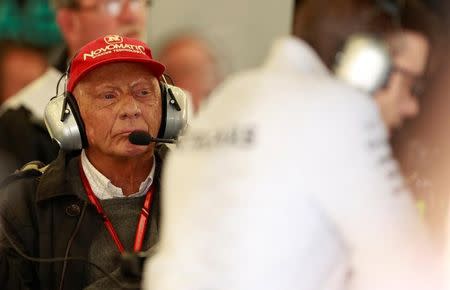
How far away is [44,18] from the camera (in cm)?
315

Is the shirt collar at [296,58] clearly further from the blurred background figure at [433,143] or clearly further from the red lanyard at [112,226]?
the red lanyard at [112,226]

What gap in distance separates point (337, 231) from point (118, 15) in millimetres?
1284

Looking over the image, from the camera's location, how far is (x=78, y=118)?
2127mm

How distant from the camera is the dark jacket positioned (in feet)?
6.64

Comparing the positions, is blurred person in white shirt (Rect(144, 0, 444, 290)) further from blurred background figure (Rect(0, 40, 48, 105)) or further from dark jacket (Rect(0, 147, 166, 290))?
blurred background figure (Rect(0, 40, 48, 105))

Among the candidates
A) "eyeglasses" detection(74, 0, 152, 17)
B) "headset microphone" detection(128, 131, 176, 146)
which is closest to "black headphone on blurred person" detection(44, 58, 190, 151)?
"headset microphone" detection(128, 131, 176, 146)

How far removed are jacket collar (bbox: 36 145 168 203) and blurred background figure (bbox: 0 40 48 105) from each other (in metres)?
0.92

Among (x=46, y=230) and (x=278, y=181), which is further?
(x=46, y=230)

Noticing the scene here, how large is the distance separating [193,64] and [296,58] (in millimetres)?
648

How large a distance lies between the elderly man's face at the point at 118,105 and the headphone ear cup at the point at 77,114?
2 cm

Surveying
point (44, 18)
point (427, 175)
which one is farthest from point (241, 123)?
point (44, 18)

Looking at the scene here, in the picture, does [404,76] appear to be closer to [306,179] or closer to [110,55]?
[306,179]

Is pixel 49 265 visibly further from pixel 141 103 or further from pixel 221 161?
pixel 221 161

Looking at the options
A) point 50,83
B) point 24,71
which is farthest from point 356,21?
point 24,71
